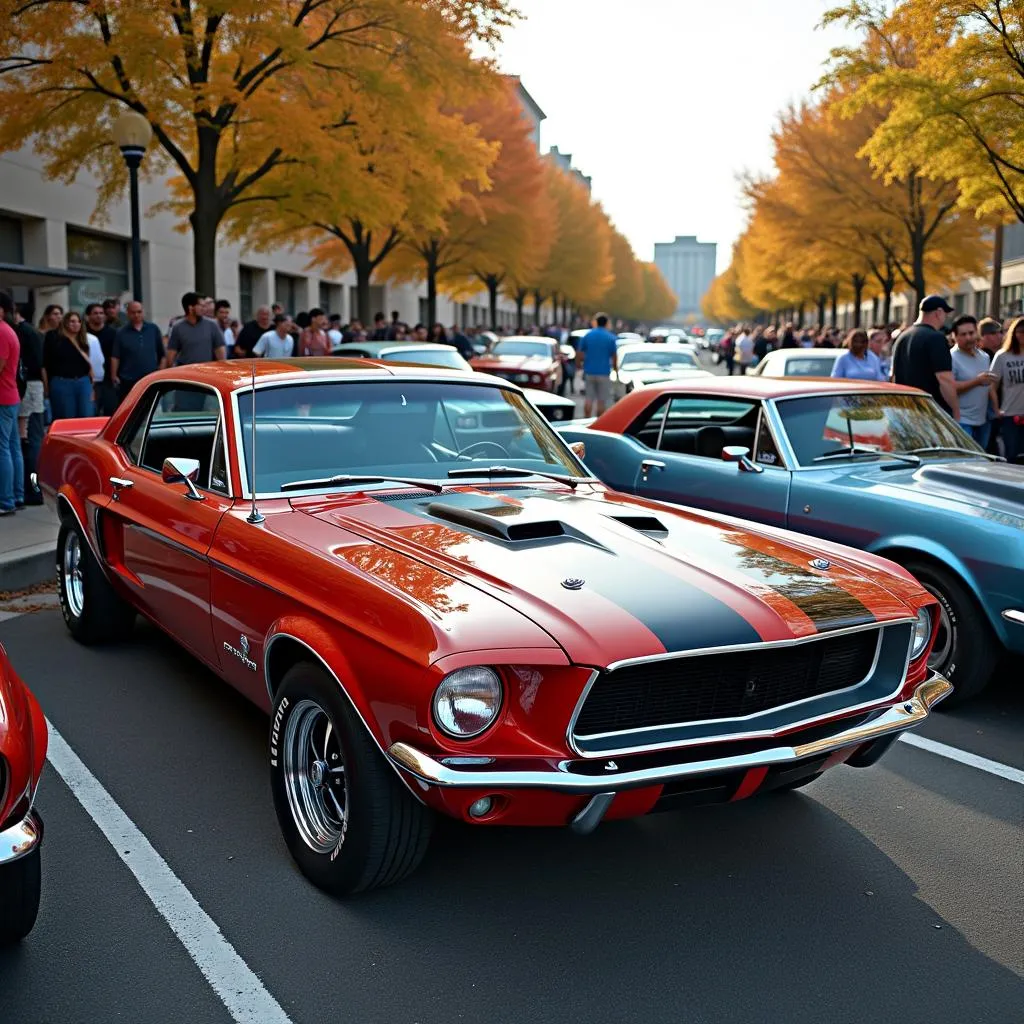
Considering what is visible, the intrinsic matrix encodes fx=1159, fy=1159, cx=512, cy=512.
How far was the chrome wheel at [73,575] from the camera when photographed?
6207mm

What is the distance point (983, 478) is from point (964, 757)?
168 centimetres

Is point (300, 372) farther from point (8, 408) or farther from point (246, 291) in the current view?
point (246, 291)

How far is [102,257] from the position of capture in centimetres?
2584

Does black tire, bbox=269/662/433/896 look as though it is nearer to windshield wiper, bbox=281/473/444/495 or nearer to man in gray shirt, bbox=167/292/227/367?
windshield wiper, bbox=281/473/444/495

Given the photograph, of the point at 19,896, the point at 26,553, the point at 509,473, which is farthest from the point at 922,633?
the point at 26,553

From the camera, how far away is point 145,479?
206 inches

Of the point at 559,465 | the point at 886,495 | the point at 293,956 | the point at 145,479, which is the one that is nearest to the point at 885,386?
the point at 886,495

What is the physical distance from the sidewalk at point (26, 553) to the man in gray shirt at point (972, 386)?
23.2ft

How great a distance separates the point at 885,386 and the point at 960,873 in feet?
12.8

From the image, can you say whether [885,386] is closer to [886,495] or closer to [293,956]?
[886,495]

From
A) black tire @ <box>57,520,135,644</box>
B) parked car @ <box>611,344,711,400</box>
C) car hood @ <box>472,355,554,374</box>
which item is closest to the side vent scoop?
black tire @ <box>57,520,135,644</box>

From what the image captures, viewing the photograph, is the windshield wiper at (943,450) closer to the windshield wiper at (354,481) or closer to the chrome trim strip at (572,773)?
the windshield wiper at (354,481)

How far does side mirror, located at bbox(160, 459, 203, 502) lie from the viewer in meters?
4.41

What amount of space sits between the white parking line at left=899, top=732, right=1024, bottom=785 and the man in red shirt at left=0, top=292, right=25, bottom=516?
7.70 metres
